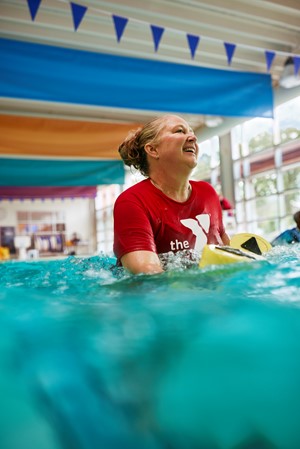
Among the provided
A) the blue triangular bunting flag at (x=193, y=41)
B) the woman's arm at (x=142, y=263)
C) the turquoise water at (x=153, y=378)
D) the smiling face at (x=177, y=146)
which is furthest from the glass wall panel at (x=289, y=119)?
the turquoise water at (x=153, y=378)

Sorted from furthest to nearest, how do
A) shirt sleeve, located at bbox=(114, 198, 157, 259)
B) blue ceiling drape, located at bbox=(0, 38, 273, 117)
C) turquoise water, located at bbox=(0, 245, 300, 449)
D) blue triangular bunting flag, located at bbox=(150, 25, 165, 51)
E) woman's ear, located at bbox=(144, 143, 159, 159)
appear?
blue triangular bunting flag, located at bbox=(150, 25, 165, 51) < blue ceiling drape, located at bbox=(0, 38, 273, 117) < woman's ear, located at bbox=(144, 143, 159, 159) < shirt sleeve, located at bbox=(114, 198, 157, 259) < turquoise water, located at bbox=(0, 245, 300, 449)

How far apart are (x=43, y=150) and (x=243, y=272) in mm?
4505

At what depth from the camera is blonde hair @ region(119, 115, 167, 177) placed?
186 cm

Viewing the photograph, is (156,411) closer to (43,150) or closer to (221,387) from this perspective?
(221,387)

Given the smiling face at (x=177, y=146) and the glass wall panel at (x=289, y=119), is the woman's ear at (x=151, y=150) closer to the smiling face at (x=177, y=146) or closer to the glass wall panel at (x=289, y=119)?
the smiling face at (x=177, y=146)

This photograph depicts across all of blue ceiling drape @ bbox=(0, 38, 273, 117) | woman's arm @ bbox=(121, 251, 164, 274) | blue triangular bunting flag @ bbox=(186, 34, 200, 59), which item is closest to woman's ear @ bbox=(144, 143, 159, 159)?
woman's arm @ bbox=(121, 251, 164, 274)

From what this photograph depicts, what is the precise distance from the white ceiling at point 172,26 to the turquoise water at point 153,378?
8.82ft

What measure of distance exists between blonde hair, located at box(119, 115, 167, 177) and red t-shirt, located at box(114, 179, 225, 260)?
0.65 feet

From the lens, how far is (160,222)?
65.5 inches

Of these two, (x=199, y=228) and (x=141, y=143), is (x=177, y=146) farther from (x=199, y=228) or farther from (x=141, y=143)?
(x=199, y=228)

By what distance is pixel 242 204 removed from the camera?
6309 millimetres

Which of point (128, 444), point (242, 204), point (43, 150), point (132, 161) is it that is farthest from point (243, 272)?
point (242, 204)

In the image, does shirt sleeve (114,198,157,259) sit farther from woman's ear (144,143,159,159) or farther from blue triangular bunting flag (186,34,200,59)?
blue triangular bunting flag (186,34,200,59)

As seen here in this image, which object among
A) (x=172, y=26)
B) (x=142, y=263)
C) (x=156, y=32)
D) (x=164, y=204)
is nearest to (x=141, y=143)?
(x=164, y=204)
